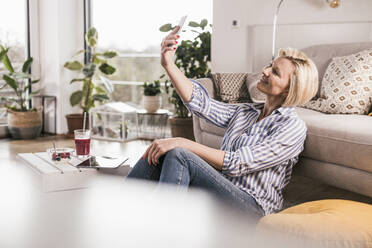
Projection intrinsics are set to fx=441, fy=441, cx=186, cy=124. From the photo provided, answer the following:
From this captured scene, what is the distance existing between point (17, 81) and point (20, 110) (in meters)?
0.43

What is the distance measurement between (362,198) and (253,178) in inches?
50.1

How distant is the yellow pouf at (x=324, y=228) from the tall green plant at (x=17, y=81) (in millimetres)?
3674

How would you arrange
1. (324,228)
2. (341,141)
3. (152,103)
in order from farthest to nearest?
(152,103)
(341,141)
(324,228)

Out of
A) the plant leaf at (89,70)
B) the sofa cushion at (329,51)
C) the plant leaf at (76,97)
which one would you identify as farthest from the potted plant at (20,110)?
the sofa cushion at (329,51)

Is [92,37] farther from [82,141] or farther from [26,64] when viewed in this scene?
[82,141]

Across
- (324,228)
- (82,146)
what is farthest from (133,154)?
(324,228)

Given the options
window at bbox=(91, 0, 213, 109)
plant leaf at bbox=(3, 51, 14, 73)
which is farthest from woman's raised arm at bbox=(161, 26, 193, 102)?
plant leaf at bbox=(3, 51, 14, 73)

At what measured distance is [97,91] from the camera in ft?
16.2

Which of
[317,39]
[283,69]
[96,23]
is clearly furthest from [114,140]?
[283,69]

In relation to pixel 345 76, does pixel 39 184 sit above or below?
below

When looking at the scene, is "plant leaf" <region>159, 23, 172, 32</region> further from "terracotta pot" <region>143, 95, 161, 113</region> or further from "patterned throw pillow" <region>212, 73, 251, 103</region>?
"patterned throw pillow" <region>212, 73, 251, 103</region>

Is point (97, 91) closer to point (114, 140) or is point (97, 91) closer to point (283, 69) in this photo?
point (114, 140)

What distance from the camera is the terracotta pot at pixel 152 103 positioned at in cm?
446

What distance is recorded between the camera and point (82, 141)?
6.85ft
